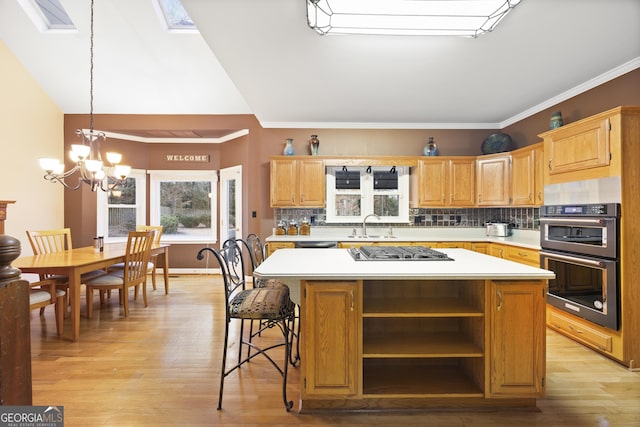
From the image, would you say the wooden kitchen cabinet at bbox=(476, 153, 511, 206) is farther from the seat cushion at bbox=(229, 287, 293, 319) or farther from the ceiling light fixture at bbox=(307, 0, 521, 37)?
the seat cushion at bbox=(229, 287, 293, 319)

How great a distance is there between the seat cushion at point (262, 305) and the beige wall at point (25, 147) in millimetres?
4081

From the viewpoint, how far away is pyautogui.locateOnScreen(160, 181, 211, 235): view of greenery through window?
233 inches

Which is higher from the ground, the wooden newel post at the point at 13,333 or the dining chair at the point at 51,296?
the wooden newel post at the point at 13,333

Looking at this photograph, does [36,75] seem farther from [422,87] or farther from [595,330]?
[595,330]

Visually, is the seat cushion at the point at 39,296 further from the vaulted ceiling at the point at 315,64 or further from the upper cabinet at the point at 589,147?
the upper cabinet at the point at 589,147

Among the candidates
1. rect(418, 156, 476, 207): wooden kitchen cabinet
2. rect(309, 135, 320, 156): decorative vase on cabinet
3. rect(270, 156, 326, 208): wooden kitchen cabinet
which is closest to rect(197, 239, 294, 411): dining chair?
rect(270, 156, 326, 208): wooden kitchen cabinet

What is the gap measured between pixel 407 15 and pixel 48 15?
4.63 metres

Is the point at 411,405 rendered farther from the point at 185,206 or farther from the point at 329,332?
the point at 185,206

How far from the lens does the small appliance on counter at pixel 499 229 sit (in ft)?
14.1

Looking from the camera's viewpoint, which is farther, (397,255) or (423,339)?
(397,255)

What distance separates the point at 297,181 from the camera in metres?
4.53

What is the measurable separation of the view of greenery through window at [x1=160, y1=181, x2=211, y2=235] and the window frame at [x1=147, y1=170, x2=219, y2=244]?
2.7 inches

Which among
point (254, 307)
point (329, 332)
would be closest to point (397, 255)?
point (329, 332)

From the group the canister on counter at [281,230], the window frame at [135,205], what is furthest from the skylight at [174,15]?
the window frame at [135,205]
